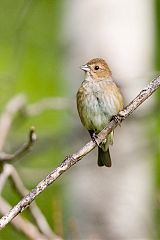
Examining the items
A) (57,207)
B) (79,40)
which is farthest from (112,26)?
(57,207)

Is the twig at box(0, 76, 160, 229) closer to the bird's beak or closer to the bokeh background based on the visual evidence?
the bird's beak

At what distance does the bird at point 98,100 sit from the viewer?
5137 mm

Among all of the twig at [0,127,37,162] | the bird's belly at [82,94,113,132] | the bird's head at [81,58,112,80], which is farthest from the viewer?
the bird's head at [81,58,112,80]

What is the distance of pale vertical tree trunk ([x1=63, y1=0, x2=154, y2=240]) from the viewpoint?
22.1ft

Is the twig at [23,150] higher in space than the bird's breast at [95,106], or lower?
lower

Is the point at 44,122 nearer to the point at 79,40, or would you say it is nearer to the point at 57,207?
the point at 79,40

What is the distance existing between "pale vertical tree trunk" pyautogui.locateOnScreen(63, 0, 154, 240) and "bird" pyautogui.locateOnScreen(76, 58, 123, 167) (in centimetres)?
124

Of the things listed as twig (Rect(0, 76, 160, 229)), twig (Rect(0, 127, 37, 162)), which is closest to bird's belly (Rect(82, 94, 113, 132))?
twig (Rect(0, 127, 37, 162))

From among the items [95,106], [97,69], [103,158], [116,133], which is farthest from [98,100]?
[116,133]

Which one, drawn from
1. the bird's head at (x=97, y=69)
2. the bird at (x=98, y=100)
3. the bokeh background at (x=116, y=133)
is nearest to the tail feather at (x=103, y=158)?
the bird at (x=98, y=100)

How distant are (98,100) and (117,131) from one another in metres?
1.94

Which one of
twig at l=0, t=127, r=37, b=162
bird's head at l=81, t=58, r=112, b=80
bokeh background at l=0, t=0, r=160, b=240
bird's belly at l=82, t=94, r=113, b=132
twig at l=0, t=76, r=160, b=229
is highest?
bokeh background at l=0, t=0, r=160, b=240

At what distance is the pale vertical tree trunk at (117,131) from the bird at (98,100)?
48.7 inches

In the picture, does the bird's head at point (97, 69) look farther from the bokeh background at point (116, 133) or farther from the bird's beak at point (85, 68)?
the bokeh background at point (116, 133)
